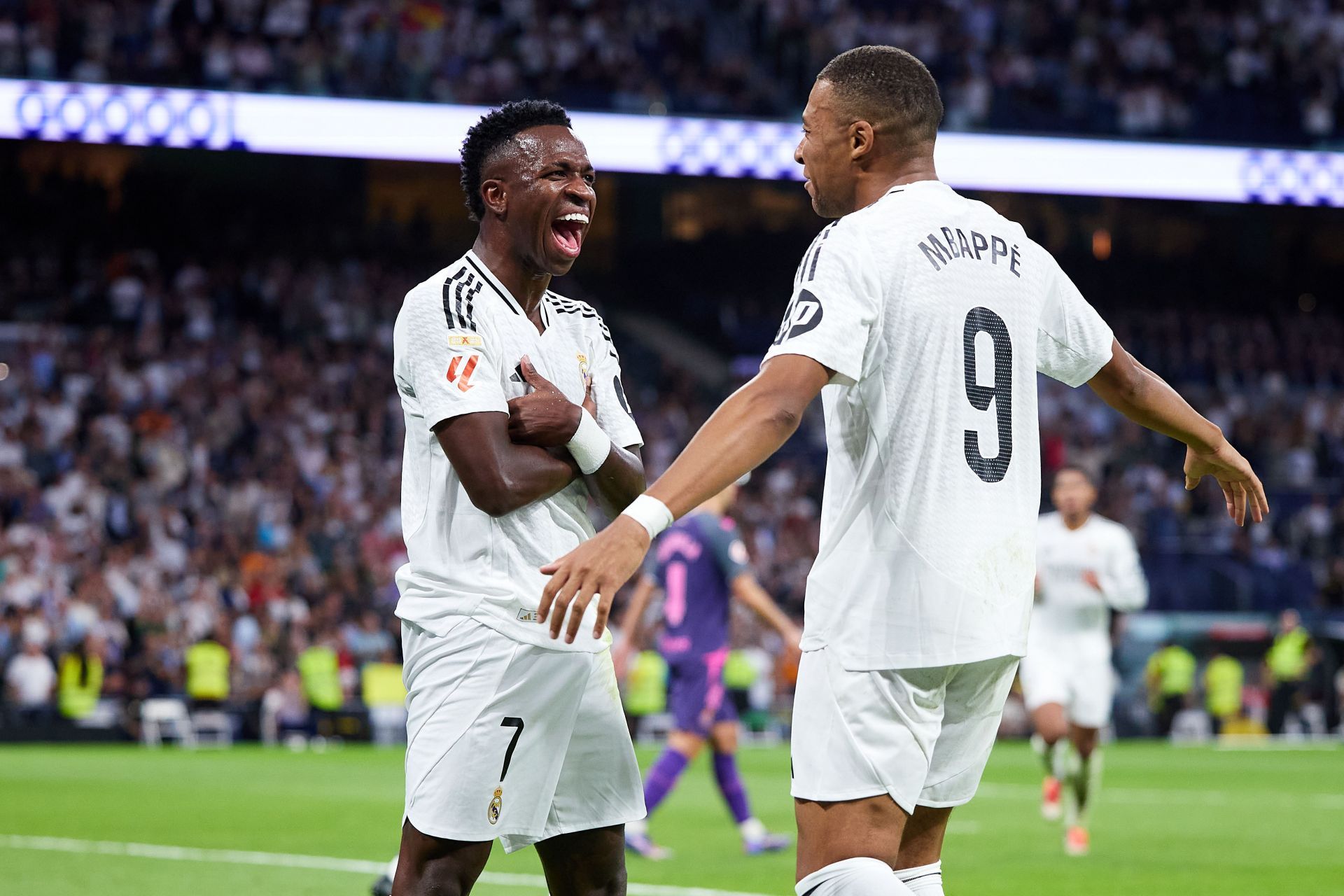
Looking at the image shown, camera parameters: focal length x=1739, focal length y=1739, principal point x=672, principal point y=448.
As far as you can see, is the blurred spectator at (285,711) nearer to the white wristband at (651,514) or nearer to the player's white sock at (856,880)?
the player's white sock at (856,880)

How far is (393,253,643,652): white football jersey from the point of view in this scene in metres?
4.20

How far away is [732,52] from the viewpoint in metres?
28.3

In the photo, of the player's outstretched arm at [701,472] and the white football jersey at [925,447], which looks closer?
the player's outstretched arm at [701,472]

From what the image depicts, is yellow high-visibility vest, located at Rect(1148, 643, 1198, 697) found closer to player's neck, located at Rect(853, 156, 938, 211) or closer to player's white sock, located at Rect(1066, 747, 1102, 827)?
player's white sock, located at Rect(1066, 747, 1102, 827)

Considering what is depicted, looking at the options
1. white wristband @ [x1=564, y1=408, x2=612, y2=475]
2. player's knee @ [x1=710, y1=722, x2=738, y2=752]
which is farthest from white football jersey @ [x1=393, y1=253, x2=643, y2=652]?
player's knee @ [x1=710, y1=722, x2=738, y2=752]

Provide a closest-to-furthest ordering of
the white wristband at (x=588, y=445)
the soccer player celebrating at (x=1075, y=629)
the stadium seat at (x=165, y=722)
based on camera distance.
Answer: the white wristband at (x=588, y=445) → the soccer player celebrating at (x=1075, y=629) → the stadium seat at (x=165, y=722)

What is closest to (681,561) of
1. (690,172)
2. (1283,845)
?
(1283,845)

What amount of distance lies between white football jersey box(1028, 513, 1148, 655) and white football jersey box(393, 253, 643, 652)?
318 inches

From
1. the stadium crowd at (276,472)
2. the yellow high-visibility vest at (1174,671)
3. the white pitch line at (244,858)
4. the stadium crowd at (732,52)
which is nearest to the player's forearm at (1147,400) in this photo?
the white pitch line at (244,858)

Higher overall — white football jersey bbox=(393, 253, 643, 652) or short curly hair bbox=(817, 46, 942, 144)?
short curly hair bbox=(817, 46, 942, 144)

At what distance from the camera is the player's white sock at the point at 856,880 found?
3637 mm

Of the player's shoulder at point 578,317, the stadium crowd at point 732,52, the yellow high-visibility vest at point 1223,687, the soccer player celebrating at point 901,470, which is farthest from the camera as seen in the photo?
the yellow high-visibility vest at point 1223,687

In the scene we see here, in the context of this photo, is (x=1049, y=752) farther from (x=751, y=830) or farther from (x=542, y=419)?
(x=542, y=419)

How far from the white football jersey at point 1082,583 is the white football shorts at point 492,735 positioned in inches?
317
